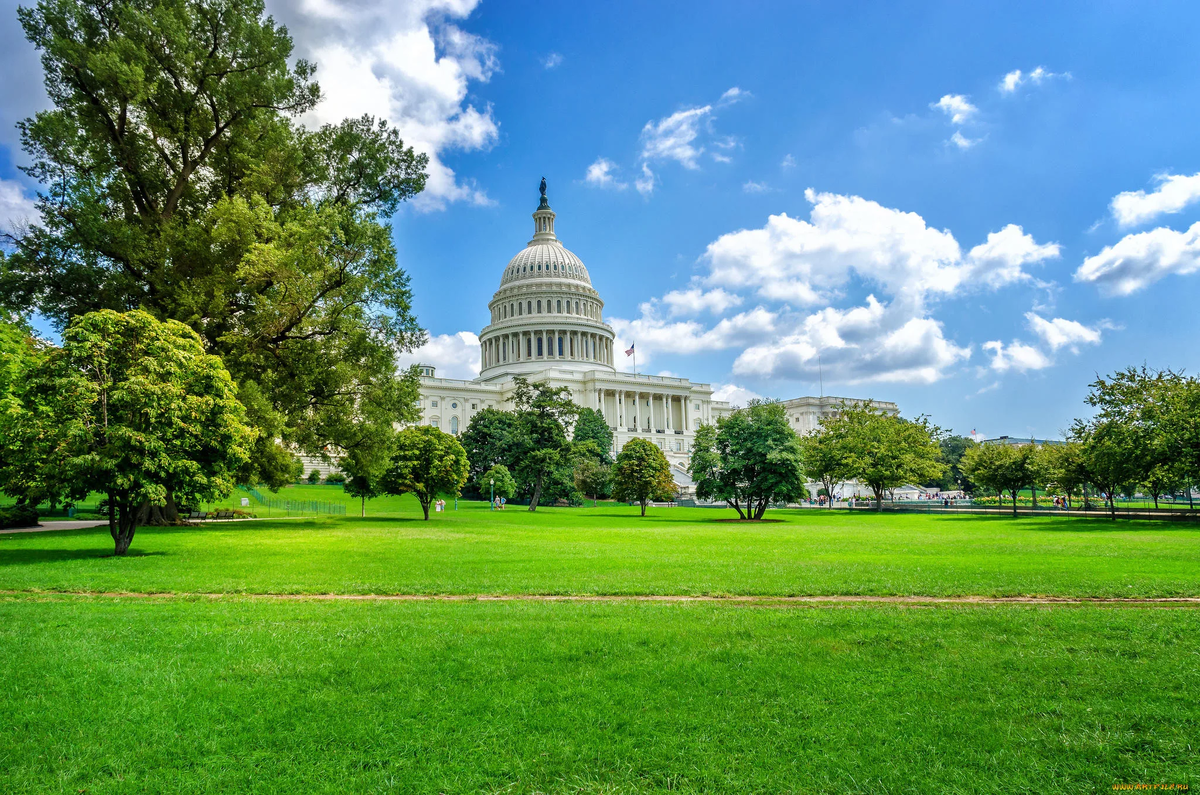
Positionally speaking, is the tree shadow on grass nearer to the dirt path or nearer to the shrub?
the dirt path

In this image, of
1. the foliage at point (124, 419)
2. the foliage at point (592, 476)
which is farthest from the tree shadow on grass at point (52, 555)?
the foliage at point (592, 476)

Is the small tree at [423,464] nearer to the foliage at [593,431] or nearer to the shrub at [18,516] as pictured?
the shrub at [18,516]

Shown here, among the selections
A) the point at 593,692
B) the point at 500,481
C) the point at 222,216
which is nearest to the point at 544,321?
the point at 500,481

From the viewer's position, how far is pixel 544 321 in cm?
12700

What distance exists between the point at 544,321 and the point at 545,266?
1379 cm

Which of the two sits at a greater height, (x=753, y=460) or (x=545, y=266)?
(x=545, y=266)

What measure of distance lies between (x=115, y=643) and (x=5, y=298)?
28.1m

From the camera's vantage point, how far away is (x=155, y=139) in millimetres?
30641

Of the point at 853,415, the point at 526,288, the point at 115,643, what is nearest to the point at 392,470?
the point at 115,643

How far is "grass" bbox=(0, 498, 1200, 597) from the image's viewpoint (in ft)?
46.8

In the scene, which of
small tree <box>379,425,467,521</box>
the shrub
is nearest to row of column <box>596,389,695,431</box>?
small tree <box>379,425,467,521</box>

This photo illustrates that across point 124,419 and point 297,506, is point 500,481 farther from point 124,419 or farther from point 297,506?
point 124,419

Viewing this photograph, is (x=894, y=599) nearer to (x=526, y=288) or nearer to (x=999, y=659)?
(x=999, y=659)

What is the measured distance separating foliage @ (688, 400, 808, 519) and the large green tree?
23.8 meters
